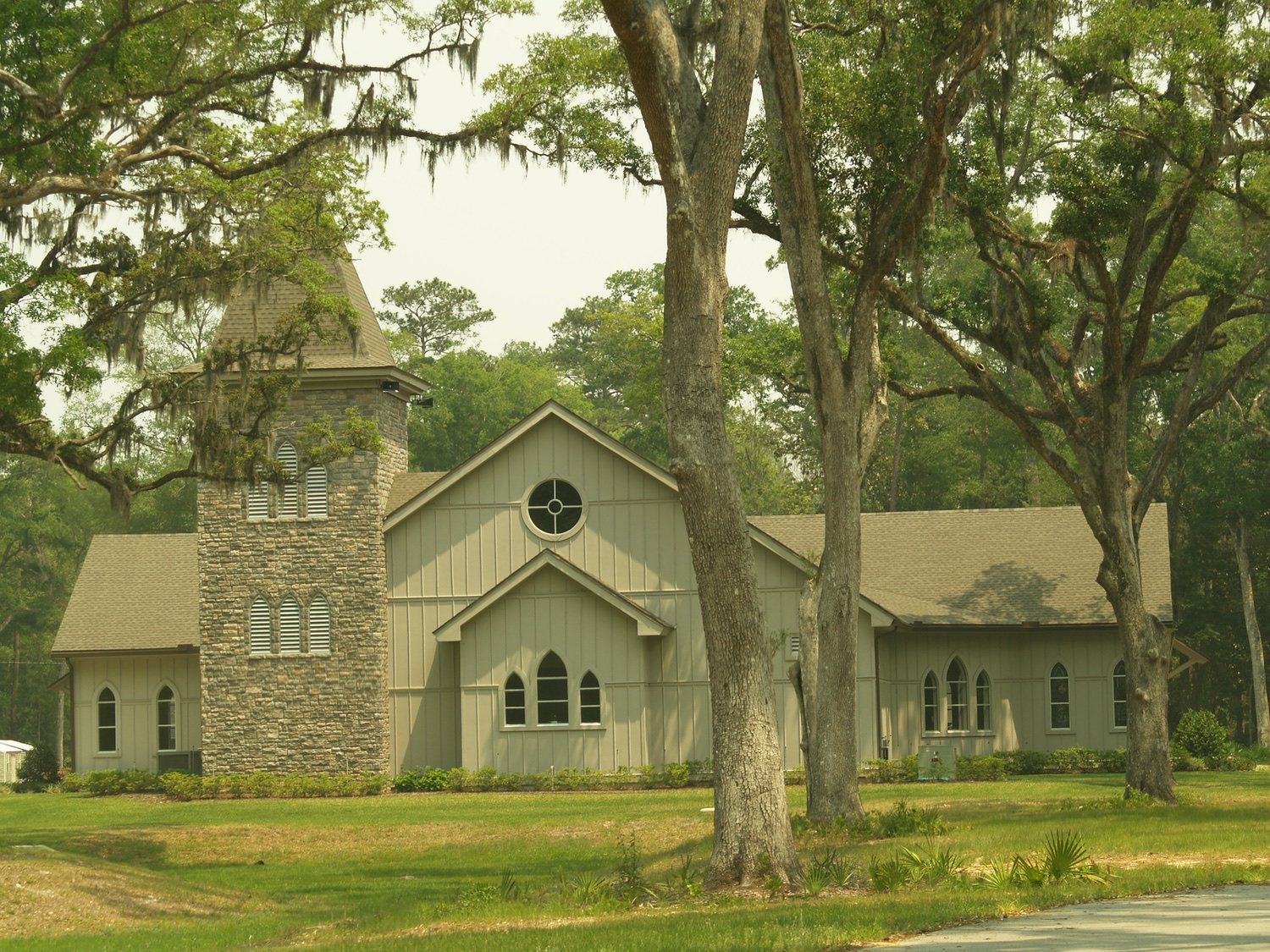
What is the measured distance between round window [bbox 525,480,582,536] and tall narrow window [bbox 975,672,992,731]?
31.9 feet

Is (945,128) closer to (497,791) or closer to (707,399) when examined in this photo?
(707,399)

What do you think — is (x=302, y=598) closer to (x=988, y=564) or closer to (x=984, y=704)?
(x=984, y=704)

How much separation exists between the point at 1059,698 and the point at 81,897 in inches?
930

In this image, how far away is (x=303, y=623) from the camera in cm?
3300

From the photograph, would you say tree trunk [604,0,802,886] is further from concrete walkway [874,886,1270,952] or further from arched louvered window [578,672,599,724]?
arched louvered window [578,672,599,724]

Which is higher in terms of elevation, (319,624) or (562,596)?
(562,596)

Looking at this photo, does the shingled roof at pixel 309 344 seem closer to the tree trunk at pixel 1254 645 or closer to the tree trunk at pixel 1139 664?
the tree trunk at pixel 1139 664

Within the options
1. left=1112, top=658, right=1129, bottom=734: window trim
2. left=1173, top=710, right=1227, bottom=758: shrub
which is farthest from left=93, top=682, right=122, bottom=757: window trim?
left=1173, top=710, right=1227, bottom=758: shrub

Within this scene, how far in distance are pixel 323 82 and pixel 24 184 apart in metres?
4.11

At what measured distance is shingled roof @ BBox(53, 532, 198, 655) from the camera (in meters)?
36.1

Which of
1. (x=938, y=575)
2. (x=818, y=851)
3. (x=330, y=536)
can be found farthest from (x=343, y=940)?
(x=938, y=575)

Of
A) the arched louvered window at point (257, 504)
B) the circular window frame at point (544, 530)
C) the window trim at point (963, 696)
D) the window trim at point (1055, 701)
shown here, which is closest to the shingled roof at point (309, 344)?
the arched louvered window at point (257, 504)

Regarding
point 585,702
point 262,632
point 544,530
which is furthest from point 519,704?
point 262,632

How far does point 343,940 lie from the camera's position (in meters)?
13.2
